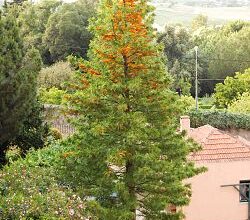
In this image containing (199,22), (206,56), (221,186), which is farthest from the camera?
(199,22)

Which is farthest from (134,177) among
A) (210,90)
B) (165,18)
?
(165,18)

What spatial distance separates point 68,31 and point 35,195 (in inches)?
1630

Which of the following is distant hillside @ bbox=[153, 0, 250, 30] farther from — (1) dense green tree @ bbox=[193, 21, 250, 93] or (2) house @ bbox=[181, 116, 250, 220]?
(2) house @ bbox=[181, 116, 250, 220]

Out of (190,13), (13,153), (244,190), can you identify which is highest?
(13,153)

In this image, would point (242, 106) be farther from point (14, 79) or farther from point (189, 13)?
point (189, 13)

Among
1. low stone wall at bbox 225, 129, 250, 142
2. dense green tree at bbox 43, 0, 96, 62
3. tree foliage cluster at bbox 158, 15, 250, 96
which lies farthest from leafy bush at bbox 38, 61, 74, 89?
tree foliage cluster at bbox 158, 15, 250, 96

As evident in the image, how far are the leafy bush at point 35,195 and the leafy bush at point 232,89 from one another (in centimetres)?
3422

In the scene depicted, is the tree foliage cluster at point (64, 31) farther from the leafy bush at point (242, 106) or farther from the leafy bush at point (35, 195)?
the leafy bush at point (35, 195)

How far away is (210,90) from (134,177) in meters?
49.0

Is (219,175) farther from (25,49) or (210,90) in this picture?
(210,90)

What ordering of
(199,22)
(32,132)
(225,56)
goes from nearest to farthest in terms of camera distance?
(32,132) < (225,56) < (199,22)

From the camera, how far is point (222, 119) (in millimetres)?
39438

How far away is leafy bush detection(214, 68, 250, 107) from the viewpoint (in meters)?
50.7

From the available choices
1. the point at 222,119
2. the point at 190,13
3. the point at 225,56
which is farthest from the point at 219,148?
the point at 190,13
